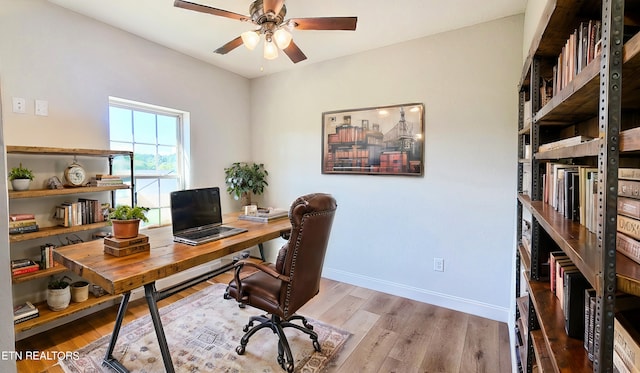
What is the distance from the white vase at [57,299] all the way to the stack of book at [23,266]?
218 millimetres

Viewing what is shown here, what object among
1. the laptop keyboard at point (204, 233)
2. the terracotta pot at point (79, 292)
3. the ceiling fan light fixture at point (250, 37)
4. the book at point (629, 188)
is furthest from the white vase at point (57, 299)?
the book at point (629, 188)

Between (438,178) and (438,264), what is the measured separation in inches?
32.6

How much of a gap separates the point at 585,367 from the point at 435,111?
2317 millimetres

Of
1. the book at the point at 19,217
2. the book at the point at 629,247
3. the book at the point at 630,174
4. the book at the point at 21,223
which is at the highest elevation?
the book at the point at 630,174

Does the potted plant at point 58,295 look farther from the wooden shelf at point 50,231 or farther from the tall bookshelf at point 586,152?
the tall bookshelf at point 586,152

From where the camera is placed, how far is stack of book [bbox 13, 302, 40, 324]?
2020 mm

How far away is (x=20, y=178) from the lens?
81.7 inches

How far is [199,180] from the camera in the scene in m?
3.47

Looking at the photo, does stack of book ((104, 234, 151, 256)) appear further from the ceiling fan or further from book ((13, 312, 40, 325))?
the ceiling fan

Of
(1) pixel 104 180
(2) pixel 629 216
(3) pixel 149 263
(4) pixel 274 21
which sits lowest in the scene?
(3) pixel 149 263

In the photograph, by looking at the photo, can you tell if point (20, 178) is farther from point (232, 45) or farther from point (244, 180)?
Answer: point (244, 180)

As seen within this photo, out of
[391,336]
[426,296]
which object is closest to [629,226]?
[391,336]

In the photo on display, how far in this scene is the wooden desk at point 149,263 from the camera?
1.33m

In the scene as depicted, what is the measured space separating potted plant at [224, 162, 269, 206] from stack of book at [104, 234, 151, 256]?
2006 mm
